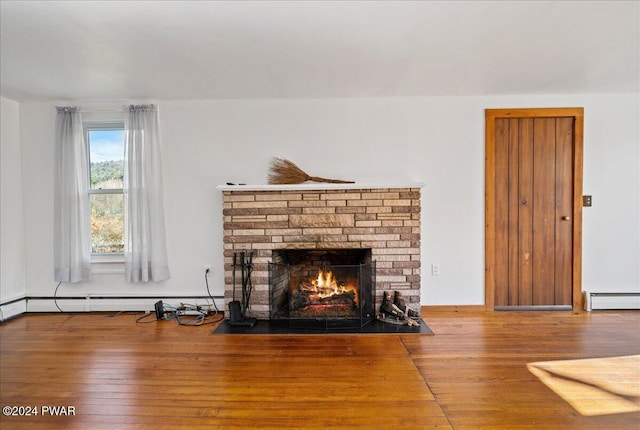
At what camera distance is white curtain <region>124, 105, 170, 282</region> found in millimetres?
3338

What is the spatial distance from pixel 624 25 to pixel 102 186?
15.4 feet

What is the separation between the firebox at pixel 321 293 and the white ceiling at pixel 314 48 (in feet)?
5.61

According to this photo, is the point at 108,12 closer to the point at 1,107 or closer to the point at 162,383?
the point at 162,383

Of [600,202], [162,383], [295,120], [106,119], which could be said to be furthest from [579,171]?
[106,119]

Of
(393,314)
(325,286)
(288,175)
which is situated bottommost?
(393,314)

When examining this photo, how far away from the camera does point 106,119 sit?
3.46 meters

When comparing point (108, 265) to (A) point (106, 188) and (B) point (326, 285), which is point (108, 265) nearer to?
(A) point (106, 188)

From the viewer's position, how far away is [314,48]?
2.27 m

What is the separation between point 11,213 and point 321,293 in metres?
3.41

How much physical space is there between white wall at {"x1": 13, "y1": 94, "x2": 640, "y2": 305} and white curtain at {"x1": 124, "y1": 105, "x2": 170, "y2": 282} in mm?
136

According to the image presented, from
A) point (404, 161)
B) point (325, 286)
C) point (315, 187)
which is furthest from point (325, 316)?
point (404, 161)

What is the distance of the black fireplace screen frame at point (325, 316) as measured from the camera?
3.00 m

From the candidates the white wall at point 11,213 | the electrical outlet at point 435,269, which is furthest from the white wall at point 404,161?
the white wall at point 11,213

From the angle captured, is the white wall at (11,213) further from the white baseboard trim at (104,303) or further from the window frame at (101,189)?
the window frame at (101,189)
